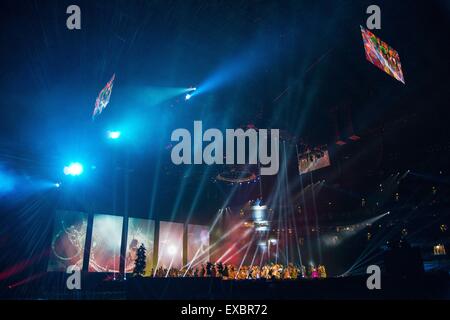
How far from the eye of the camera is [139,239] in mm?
12688

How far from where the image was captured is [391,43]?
24.9 feet

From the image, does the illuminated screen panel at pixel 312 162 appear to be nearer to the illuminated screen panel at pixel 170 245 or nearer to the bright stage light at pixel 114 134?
the bright stage light at pixel 114 134

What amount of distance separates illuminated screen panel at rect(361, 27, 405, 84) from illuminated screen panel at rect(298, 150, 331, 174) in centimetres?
341

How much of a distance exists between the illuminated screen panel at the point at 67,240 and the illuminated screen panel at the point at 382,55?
10154 millimetres

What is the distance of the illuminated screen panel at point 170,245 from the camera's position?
13.4 meters

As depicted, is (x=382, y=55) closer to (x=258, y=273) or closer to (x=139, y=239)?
(x=258, y=273)

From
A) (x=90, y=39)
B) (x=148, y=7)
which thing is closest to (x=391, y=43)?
(x=148, y=7)

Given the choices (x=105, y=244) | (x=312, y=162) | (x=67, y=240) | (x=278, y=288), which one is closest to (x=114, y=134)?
(x=67, y=240)

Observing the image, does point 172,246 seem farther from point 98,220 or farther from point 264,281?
point 264,281

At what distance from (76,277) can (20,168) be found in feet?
12.9

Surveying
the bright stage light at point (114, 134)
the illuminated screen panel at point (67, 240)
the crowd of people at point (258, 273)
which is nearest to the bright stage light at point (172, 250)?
the crowd of people at point (258, 273)

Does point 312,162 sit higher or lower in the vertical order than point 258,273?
higher

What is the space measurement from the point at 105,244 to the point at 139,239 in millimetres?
1681

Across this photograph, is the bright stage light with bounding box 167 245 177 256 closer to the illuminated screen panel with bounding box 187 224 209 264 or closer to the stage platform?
the illuminated screen panel with bounding box 187 224 209 264
